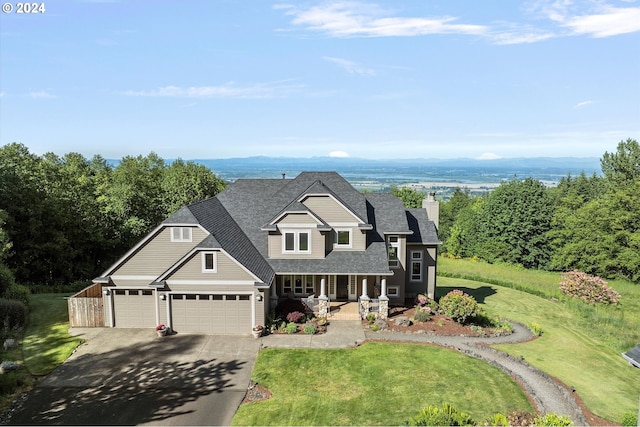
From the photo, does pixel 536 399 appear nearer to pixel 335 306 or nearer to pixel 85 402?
pixel 335 306

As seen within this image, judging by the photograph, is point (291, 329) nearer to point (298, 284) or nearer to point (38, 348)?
point (298, 284)

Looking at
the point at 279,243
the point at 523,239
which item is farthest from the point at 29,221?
the point at 523,239

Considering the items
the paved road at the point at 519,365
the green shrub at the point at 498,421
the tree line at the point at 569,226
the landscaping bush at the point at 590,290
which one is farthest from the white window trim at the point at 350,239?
the tree line at the point at 569,226

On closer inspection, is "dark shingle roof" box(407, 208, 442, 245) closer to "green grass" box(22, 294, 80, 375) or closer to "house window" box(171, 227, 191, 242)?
"house window" box(171, 227, 191, 242)

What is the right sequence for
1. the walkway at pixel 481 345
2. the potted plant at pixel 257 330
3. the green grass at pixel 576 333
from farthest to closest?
the potted plant at pixel 257 330
the green grass at pixel 576 333
the walkway at pixel 481 345

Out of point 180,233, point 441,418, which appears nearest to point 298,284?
point 180,233

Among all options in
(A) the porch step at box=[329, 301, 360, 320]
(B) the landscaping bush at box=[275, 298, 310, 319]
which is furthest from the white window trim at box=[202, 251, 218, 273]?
(A) the porch step at box=[329, 301, 360, 320]

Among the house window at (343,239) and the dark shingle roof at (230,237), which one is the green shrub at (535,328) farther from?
the dark shingle roof at (230,237)
